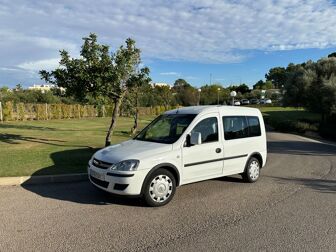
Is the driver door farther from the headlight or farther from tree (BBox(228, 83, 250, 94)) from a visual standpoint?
tree (BBox(228, 83, 250, 94))

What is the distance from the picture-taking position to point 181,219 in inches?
221

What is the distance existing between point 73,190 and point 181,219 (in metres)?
2.77

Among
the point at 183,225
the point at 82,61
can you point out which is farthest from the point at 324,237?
the point at 82,61

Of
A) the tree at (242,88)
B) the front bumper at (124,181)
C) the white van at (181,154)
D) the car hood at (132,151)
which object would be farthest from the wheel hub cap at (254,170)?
the tree at (242,88)

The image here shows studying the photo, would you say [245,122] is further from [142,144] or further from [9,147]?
[9,147]

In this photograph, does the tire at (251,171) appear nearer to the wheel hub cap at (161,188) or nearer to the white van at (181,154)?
the white van at (181,154)

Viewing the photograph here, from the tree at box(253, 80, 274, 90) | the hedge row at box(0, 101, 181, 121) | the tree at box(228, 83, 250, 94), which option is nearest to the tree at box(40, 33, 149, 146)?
the hedge row at box(0, 101, 181, 121)

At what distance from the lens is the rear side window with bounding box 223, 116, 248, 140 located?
7.57 m

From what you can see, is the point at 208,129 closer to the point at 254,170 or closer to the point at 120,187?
the point at 254,170

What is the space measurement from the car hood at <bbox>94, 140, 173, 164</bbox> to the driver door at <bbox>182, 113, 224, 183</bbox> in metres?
0.51

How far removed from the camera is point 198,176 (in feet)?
22.8

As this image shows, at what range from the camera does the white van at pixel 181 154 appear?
20.0ft

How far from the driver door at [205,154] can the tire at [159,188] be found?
390 mm

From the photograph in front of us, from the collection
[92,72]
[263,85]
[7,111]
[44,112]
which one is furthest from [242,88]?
[92,72]
